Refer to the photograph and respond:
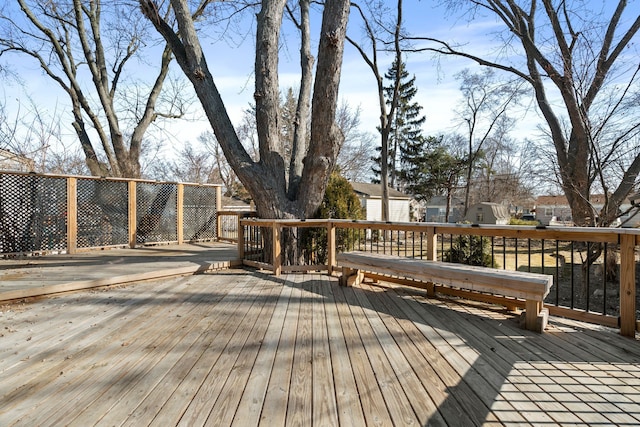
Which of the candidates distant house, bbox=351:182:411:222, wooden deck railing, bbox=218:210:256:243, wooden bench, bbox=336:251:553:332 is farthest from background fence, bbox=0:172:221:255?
distant house, bbox=351:182:411:222

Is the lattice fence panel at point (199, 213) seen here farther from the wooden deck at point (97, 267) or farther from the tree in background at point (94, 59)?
the tree in background at point (94, 59)

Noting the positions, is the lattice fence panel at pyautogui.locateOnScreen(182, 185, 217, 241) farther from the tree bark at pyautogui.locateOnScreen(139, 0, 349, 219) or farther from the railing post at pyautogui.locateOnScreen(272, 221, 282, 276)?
the railing post at pyautogui.locateOnScreen(272, 221, 282, 276)

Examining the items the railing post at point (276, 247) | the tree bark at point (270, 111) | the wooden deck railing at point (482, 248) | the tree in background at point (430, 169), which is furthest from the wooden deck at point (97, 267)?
the tree in background at point (430, 169)

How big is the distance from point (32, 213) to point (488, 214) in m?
24.4

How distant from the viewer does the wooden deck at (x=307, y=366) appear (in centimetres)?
164

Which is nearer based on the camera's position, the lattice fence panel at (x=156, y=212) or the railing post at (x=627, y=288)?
the railing post at (x=627, y=288)

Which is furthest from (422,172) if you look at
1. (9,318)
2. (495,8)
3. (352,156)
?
(9,318)

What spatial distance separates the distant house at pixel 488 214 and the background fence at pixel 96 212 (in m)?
19.0

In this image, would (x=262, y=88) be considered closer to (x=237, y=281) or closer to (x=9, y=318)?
(x=237, y=281)

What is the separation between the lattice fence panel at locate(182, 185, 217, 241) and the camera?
8.66 m

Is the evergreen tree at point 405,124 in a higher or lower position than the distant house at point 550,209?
higher

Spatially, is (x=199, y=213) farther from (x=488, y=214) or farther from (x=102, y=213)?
(x=488, y=214)

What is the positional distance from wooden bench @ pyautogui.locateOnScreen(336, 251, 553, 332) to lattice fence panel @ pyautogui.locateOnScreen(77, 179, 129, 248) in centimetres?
588

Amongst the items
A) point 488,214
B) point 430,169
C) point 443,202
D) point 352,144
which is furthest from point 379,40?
point 443,202
